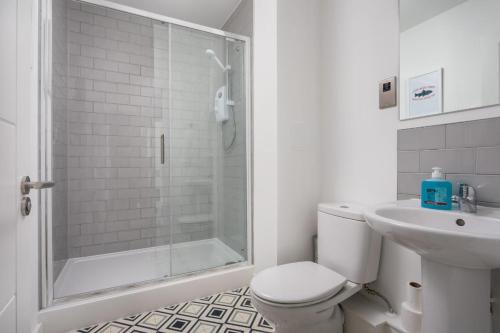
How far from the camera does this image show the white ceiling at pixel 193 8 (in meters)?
2.27

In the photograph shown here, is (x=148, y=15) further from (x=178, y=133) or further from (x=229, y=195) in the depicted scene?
(x=229, y=195)

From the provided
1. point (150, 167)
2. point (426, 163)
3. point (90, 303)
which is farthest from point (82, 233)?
point (426, 163)

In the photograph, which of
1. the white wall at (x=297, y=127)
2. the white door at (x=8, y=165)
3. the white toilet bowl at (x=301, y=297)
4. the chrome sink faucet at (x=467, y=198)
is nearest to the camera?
the white door at (x=8, y=165)

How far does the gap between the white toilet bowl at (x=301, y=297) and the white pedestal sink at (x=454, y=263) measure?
36 cm

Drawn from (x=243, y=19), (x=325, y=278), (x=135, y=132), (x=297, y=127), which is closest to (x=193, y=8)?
(x=243, y=19)

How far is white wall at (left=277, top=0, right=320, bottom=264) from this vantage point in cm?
155

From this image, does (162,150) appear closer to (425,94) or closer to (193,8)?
(193,8)

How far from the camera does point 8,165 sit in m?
0.65

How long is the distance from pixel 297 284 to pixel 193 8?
2558 millimetres

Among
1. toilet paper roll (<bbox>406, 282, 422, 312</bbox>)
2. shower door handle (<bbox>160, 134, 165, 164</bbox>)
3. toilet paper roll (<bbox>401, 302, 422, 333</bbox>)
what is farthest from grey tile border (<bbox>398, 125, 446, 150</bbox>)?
shower door handle (<bbox>160, 134, 165, 164</bbox>)

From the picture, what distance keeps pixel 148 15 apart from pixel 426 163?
208 cm

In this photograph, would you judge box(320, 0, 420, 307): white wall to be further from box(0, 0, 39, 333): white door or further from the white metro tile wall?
box(0, 0, 39, 333): white door

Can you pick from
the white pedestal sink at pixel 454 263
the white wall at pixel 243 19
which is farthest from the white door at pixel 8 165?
the white wall at pixel 243 19

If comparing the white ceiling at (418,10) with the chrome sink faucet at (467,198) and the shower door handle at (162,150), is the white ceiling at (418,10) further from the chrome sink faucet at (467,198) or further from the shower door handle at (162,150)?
the shower door handle at (162,150)
